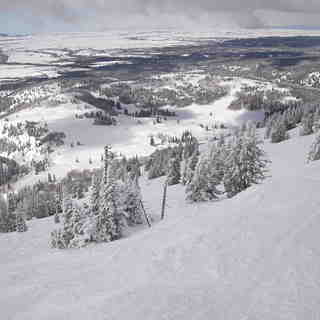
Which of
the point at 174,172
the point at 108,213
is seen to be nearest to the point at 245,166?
the point at 108,213

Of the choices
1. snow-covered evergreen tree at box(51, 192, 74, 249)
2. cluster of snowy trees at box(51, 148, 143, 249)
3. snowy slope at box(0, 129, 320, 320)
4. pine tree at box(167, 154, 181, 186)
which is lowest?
pine tree at box(167, 154, 181, 186)

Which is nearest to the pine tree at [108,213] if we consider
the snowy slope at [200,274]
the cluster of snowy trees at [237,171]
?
the snowy slope at [200,274]

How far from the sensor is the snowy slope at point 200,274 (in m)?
17.5

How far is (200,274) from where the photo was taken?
21.8 meters

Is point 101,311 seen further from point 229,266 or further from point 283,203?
point 283,203

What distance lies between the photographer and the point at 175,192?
79.8 meters

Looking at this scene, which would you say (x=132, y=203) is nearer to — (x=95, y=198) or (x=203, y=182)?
(x=95, y=198)

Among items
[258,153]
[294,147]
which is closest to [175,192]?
[258,153]

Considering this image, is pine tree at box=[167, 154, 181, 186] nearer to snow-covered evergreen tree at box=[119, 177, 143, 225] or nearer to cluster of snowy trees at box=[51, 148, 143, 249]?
snow-covered evergreen tree at box=[119, 177, 143, 225]

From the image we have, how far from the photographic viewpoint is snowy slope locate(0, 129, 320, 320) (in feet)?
57.3

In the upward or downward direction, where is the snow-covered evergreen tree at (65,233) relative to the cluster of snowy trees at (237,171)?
downward

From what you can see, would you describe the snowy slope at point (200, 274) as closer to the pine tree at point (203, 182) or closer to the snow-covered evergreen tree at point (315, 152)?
the pine tree at point (203, 182)

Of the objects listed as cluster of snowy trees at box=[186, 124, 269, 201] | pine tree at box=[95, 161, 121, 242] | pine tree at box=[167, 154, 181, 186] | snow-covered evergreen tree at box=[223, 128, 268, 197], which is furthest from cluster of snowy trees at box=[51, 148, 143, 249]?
pine tree at box=[167, 154, 181, 186]

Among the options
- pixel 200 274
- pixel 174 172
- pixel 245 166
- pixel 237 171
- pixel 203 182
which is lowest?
pixel 174 172
